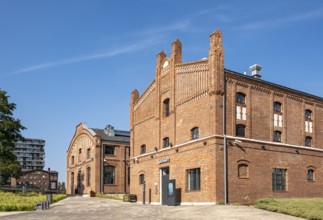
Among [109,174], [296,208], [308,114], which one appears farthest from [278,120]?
[109,174]

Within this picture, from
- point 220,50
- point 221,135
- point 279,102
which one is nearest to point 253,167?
point 221,135

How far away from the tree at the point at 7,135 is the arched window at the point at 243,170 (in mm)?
27574

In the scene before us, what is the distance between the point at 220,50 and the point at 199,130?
237 inches

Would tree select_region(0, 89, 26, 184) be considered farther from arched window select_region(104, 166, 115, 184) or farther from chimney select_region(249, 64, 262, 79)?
chimney select_region(249, 64, 262, 79)

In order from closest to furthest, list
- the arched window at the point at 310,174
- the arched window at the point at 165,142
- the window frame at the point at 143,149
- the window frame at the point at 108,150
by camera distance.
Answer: the arched window at the point at 310,174 → the arched window at the point at 165,142 → the window frame at the point at 143,149 → the window frame at the point at 108,150

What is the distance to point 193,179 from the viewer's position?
30625 mm

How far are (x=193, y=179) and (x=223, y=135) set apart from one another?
4.18 meters

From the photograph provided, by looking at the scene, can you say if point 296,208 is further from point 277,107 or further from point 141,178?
point 141,178

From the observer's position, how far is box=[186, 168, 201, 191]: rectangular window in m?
30.1

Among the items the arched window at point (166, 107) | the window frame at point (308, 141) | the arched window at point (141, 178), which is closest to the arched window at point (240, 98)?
the arched window at point (166, 107)

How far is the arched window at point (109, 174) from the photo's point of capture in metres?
53.4

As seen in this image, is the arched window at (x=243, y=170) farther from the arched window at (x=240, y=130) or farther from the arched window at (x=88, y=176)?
the arched window at (x=88, y=176)

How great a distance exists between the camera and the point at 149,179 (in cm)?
3725

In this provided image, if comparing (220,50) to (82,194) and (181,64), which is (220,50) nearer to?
(181,64)
